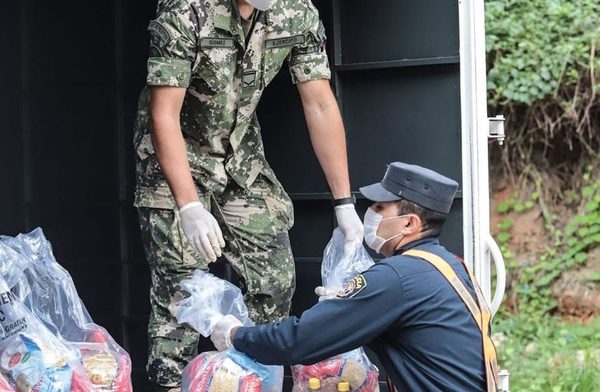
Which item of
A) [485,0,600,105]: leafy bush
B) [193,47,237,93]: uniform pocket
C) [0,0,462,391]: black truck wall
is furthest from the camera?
[485,0,600,105]: leafy bush

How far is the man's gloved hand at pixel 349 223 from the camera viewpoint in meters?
3.27

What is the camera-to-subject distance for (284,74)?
12.5 feet

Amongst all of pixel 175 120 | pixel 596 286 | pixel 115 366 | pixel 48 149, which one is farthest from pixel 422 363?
pixel 596 286

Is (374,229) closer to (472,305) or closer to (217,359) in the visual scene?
(472,305)

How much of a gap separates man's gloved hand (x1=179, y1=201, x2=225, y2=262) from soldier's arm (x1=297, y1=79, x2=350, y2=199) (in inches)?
23.2

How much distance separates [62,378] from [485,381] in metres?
1.04

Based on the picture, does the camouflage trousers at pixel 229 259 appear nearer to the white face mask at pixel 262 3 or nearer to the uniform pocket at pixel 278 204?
the uniform pocket at pixel 278 204

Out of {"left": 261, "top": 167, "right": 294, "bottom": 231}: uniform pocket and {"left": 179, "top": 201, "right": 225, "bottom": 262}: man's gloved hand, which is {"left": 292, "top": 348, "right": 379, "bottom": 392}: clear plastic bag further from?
{"left": 261, "top": 167, "right": 294, "bottom": 231}: uniform pocket

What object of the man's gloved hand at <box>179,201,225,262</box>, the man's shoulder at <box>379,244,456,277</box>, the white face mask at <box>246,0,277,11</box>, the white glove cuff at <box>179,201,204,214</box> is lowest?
the man's shoulder at <box>379,244,456,277</box>

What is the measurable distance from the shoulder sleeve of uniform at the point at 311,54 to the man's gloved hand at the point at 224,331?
99cm

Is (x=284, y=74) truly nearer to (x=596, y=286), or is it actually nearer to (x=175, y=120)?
(x=175, y=120)

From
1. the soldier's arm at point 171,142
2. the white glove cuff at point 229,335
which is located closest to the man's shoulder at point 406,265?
the white glove cuff at point 229,335

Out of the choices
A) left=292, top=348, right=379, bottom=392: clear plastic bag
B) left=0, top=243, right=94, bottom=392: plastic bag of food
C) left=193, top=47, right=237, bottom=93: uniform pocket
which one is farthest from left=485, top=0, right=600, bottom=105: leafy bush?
left=0, top=243, right=94, bottom=392: plastic bag of food

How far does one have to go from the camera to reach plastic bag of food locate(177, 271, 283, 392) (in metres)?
2.62
